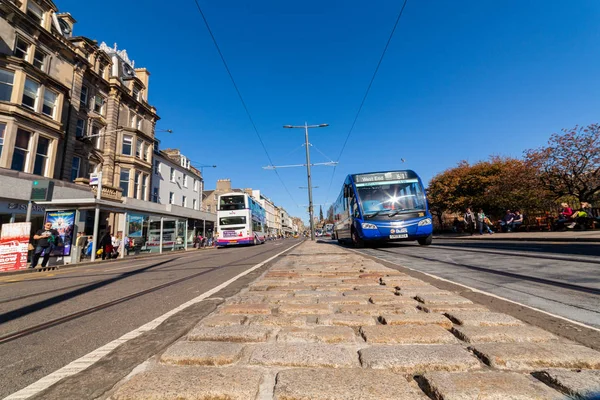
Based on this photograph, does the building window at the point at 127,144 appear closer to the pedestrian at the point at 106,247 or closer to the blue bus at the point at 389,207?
the pedestrian at the point at 106,247

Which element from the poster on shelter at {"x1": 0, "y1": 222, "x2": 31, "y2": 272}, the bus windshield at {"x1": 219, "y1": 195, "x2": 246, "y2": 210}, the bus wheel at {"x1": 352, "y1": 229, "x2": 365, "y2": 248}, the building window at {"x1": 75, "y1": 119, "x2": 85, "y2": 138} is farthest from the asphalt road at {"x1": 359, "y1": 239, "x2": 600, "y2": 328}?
the building window at {"x1": 75, "y1": 119, "x2": 85, "y2": 138}

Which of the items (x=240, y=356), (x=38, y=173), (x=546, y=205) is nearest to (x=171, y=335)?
(x=240, y=356)

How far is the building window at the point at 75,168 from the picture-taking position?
19559 mm

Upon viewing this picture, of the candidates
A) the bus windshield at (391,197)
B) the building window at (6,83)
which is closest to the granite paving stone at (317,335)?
the bus windshield at (391,197)

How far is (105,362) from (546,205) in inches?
1196

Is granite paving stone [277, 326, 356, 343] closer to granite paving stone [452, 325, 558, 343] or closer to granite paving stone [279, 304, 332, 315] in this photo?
granite paving stone [279, 304, 332, 315]

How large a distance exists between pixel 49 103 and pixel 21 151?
148 inches

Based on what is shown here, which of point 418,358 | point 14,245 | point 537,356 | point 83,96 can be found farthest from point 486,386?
point 83,96

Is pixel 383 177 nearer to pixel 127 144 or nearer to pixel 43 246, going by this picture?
pixel 43 246

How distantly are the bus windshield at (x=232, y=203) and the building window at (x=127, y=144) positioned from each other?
32.9 feet

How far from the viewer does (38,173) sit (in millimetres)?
16516

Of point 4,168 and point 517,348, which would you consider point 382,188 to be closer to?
point 517,348

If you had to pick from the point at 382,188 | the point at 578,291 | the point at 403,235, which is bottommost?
the point at 578,291

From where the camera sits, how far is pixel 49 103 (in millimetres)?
17312
